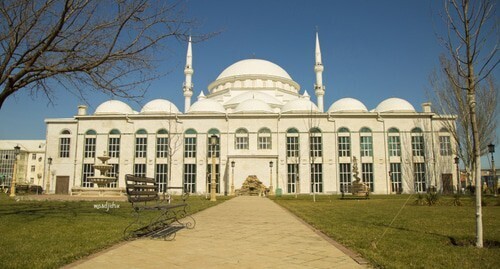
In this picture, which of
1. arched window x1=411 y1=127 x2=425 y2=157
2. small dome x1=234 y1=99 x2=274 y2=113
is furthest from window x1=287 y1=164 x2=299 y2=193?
arched window x1=411 y1=127 x2=425 y2=157

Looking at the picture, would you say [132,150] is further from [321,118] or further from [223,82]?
[321,118]

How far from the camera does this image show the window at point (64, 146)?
4131 cm

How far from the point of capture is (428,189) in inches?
1505

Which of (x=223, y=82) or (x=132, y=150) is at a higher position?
(x=223, y=82)

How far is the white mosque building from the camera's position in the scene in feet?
128

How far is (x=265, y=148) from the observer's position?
130 ft

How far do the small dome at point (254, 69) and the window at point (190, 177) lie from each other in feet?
56.5

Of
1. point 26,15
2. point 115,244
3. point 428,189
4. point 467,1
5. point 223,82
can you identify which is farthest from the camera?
point 223,82

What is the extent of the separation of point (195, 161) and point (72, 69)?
30.8m

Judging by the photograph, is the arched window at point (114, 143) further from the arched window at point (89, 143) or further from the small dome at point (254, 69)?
the small dome at point (254, 69)

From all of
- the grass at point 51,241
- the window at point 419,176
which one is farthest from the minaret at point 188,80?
the grass at point 51,241

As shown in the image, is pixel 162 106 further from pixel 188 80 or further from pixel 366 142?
pixel 366 142

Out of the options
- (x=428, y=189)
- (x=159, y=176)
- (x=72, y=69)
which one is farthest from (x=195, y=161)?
(x=72, y=69)

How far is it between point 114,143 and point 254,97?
17.4 meters
